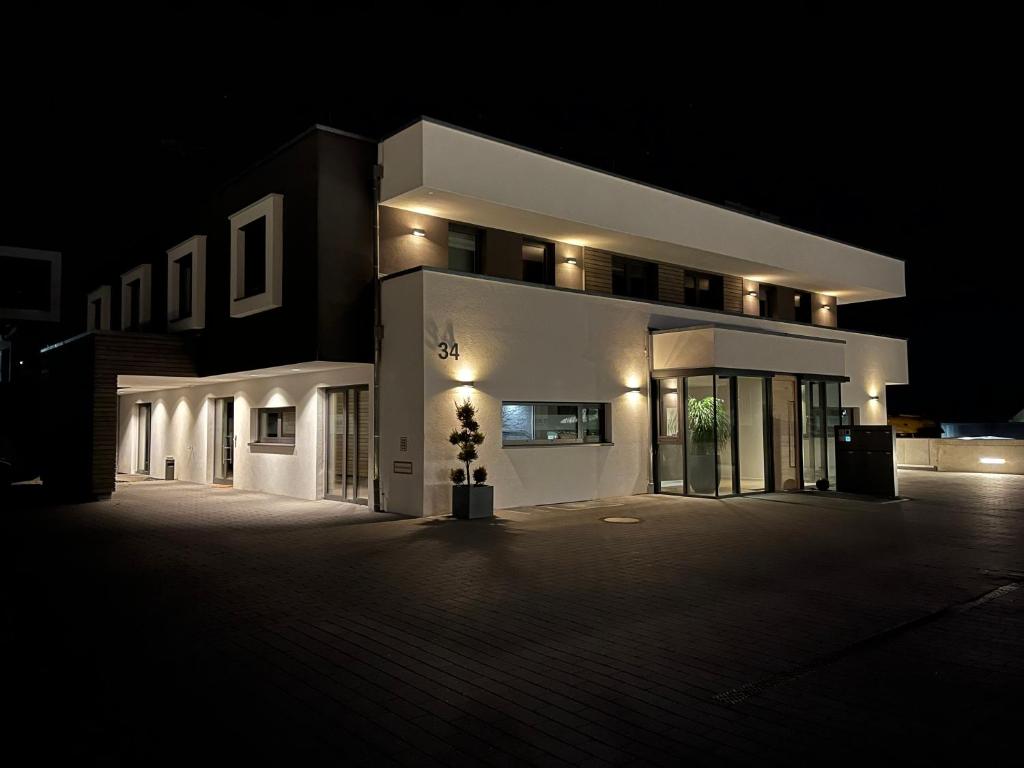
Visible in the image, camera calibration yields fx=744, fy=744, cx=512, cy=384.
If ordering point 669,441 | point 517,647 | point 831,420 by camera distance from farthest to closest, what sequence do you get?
point 831,420 < point 669,441 < point 517,647

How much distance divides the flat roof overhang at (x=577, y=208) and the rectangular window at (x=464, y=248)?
378 millimetres

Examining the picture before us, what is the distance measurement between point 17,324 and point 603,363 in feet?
122

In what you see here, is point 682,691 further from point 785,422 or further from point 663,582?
point 785,422

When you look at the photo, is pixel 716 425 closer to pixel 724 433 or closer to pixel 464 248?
pixel 724 433

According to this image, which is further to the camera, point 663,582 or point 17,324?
point 17,324

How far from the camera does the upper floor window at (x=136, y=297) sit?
20.3 meters

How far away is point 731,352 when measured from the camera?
51.2ft

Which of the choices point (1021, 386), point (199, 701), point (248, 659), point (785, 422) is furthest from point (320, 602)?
point (1021, 386)

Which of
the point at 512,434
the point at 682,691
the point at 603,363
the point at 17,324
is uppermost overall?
the point at 17,324

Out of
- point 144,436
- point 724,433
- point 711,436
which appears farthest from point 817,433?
point 144,436

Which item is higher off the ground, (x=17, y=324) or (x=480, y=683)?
(x=17, y=324)

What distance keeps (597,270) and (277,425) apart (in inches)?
321

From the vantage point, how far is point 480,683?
4656 millimetres

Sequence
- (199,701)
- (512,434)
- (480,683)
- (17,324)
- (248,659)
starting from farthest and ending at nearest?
(17,324) → (512,434) → (248,659) → (480,683) → (199,701)
